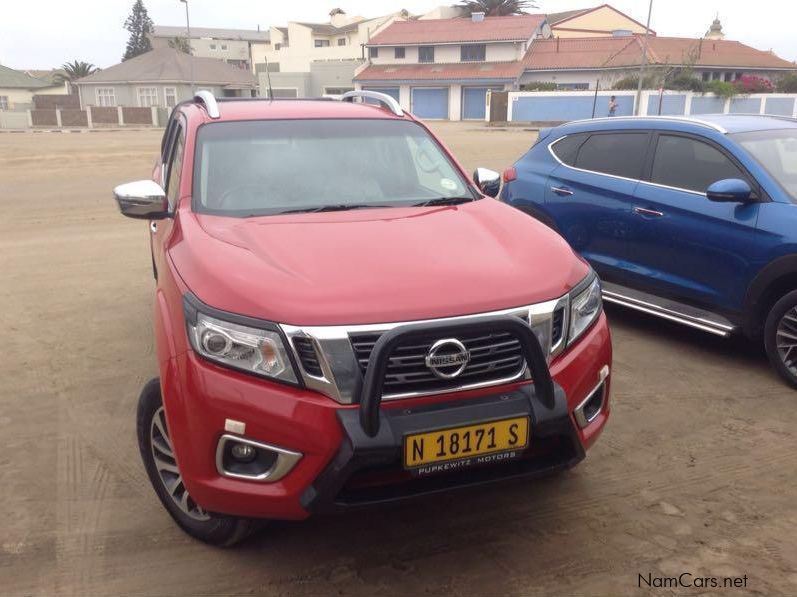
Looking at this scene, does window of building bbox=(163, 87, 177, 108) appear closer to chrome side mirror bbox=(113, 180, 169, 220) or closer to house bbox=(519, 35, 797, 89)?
house bbox=(519, 35, 797, 89)

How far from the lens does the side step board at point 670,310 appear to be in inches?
196

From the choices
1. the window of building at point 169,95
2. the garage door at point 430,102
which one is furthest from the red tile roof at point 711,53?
the window of building at point 169,95

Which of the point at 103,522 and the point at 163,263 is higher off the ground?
the point at 163,263

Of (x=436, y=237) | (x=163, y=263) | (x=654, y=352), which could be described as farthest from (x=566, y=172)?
(x=163, y=263)

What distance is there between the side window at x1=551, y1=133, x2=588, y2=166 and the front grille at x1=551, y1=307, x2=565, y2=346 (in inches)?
151


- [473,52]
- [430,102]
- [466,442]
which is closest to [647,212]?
[466,442]

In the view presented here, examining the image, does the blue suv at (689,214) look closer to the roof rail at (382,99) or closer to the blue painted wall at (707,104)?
the roof rail at (382,99)

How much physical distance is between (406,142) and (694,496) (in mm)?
Result: 2492

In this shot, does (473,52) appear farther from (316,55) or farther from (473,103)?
(316,55)

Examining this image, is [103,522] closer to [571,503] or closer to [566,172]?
[571,503]

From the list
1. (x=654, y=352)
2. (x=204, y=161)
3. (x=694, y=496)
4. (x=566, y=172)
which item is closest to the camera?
(x=694, y=496)

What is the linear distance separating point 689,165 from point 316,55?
69585 millimetres

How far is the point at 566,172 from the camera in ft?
20.8

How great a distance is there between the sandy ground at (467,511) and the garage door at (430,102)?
174ft
